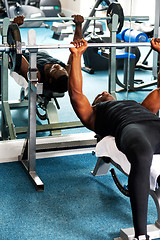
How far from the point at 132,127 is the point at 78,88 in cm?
48

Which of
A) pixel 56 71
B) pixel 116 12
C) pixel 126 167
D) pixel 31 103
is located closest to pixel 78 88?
pixel 31 103

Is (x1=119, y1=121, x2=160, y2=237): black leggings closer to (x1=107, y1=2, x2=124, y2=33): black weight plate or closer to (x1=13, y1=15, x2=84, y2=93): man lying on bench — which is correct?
(x1=13, y1=15, x2=84, y2=93): man lying on bench

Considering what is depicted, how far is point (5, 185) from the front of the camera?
9.18 feet

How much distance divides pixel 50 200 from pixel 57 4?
1.66 m

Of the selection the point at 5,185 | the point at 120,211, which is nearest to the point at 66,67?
the point at 5,185

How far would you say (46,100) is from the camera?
11.5 ft

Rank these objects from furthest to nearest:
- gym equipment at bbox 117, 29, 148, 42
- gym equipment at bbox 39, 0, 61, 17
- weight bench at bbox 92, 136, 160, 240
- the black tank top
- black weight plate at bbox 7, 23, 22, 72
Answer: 1. gym equipment at bbox 117, 29, 148, 42
2. gym equipment at bbox 39, 0, 61, 17
3. black weight plate at bbox 7, 23, 22, 72
4. the black tank top
5. weight bench at bbox 92, 136, 160, 240

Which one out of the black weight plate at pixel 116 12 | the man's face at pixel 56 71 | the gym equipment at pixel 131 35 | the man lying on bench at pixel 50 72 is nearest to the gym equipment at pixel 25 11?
the man lying on bench at pixel 50 72

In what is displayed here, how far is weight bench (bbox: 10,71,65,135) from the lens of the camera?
3.36 m

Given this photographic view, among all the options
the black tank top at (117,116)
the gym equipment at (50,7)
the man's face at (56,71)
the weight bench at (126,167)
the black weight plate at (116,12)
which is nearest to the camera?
the weight bench at (126,167)

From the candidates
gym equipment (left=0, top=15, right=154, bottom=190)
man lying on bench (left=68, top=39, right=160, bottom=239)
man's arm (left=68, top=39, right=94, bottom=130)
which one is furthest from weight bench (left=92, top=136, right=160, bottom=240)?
gym equipment (left=0, top=15, right=154, bottom=190)

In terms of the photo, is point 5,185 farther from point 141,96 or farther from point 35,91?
point 141,96

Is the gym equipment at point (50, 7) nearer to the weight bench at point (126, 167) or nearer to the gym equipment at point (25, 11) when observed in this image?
the gym equipment at point (25, 11)

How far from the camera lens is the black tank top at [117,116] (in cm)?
222
